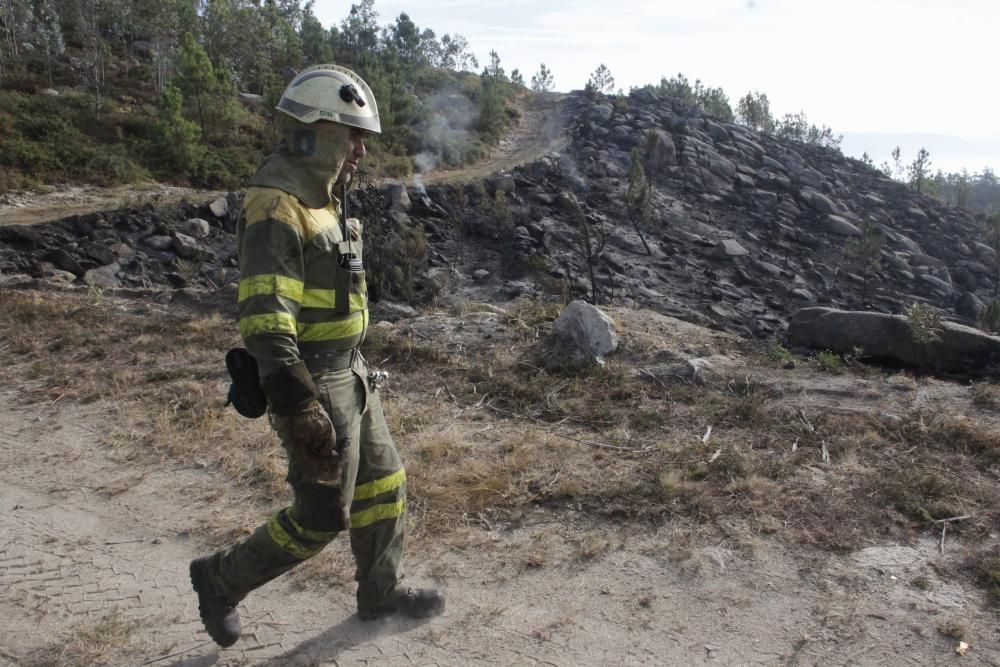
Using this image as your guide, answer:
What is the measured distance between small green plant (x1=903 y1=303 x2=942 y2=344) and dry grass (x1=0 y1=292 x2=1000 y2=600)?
49.2 inches

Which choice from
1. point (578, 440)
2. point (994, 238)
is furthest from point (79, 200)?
point (994, 238)

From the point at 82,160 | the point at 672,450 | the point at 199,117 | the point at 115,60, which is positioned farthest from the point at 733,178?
the point at 672,450

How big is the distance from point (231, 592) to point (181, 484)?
1617 millimetres

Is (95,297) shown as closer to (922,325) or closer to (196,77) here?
(922,325)

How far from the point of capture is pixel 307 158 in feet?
8.19

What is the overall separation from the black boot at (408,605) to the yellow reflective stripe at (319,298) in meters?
1.17

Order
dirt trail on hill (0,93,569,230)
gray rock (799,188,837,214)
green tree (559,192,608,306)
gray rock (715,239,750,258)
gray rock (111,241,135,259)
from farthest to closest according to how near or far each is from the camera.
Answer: gray rock (799,188,837,214) < gray rock (715,239,750,258) < green tree (559,192,608,306) < dirt trail on hill (0,93,569,230) < gray rock (111,241,135,259)

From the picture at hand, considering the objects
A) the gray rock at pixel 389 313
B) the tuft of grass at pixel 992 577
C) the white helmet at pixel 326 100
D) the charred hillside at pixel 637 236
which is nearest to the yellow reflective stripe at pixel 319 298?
the white helmet at pixel 326 100

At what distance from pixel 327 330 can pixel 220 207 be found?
14.7 m

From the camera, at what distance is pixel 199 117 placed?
74.9 ft

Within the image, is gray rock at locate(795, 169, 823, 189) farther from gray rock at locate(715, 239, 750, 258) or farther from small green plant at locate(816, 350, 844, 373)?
small green plant at locate(816, 350, 844, 373)

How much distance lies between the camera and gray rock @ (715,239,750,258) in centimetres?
2166

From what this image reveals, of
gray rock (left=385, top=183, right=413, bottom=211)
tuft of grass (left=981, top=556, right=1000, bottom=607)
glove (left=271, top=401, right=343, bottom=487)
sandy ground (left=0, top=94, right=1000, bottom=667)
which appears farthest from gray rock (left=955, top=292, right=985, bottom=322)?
glove (left=271, top=401, right=343, bottom=487)

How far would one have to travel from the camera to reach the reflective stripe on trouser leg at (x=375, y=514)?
277 cm
